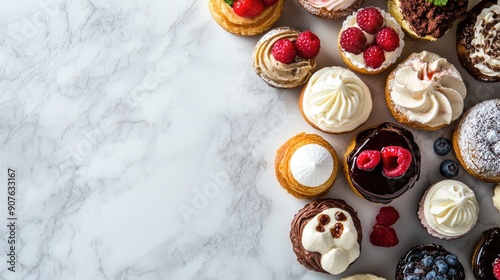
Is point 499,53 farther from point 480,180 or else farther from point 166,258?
point 166,258

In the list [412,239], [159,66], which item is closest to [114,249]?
[159,66]

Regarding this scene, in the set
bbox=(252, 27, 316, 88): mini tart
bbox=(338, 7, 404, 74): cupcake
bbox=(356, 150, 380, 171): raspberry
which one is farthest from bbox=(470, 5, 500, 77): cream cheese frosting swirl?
bbox=(252, 27, 316, 88): mini tart

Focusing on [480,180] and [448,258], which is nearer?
[448,258]

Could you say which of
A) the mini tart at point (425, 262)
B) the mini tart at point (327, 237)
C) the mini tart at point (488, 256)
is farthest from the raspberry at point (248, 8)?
the mini tart at point (488, 256)

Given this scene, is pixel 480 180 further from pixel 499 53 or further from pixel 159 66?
pixel 159 66

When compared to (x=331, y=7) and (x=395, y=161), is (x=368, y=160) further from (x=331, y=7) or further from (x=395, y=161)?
(x=331, y=7)

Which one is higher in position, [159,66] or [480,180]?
[159,66]

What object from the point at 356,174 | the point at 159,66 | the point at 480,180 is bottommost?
the point at 480,180
